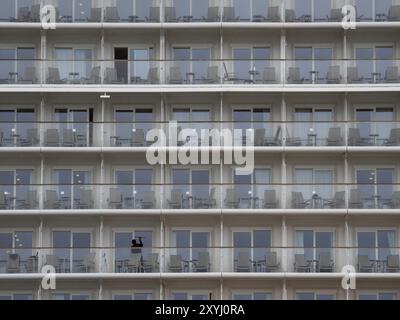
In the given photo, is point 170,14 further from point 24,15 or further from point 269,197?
point 269,197

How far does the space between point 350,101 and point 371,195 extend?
3.73 m

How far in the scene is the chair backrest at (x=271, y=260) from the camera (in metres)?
57.6

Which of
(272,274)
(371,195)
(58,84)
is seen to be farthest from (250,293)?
(58,84)

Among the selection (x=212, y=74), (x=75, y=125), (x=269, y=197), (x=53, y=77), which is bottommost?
(x=269, y=197)

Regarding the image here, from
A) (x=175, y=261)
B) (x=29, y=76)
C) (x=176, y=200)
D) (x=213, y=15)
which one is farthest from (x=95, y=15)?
(x=175, y=261)

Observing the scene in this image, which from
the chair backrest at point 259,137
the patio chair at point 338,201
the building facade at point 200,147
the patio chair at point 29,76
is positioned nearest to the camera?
the building facade at point 200,147

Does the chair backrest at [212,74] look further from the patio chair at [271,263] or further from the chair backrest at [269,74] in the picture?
the patio chair at [271,263]

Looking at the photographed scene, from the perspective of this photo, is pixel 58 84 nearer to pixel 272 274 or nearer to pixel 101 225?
pixel 101 225

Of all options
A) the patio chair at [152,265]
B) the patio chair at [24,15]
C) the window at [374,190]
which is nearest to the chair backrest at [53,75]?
the patio chair at [24,15]

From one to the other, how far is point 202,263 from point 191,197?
254 centimetres

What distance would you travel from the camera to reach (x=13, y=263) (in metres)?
57.2

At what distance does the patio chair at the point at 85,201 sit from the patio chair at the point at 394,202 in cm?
1100

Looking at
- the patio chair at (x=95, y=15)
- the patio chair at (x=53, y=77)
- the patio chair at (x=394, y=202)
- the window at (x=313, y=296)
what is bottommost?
the window at (x=313, y=296)

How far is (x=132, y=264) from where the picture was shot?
5759cm
